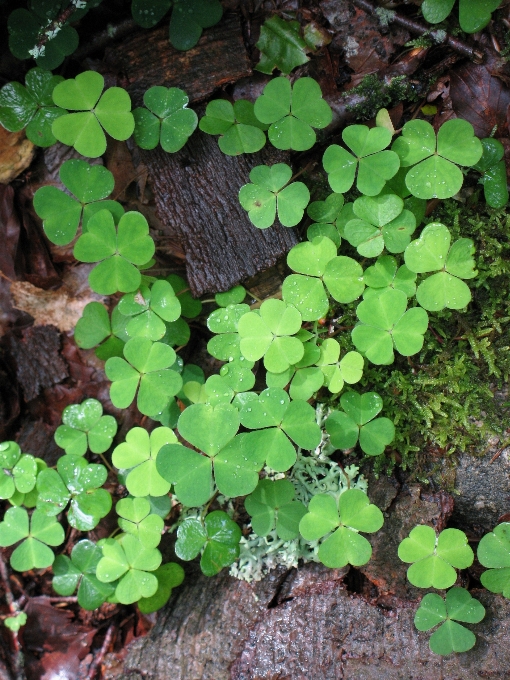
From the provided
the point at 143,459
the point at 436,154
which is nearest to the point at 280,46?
the point at 436,154

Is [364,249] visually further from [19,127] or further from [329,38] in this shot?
[19,127]

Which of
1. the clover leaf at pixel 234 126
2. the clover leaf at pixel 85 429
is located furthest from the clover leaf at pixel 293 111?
the clover leaf at pixel 85 429

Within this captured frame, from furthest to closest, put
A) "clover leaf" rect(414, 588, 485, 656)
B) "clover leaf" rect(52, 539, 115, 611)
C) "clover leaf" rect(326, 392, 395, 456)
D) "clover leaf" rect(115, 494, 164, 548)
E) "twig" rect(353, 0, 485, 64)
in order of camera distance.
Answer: "clover leaf" rect(52, 539, 115, 611) → "clover leaf" rect(115, 494, 164, 548) → "clover leaf" rect(326, 392, 395, 456) → "twig" rect(353, 0, 485, 64) → "clover leaf" rect(414, 588, 485, 656)

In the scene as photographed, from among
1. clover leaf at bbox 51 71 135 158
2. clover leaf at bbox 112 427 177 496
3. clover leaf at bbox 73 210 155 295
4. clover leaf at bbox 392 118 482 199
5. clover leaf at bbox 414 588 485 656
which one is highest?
clover leaf at bbox 51 71 135 158

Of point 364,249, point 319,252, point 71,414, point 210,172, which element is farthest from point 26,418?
point 364,249

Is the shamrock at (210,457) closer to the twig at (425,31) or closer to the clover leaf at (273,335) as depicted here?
the clover leaf at (273,335)

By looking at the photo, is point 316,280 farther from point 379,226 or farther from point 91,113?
point 91,113

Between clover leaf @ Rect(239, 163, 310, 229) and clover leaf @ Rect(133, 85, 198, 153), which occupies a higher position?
clover leaf @ Rect(133, 85, 198, 153)

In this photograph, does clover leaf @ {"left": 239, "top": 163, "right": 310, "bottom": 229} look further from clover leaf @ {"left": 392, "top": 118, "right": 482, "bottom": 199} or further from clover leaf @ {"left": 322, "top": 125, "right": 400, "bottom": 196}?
clover leaf @ {"left": 392, "top": 118, "right": 482, "bottom": 199}

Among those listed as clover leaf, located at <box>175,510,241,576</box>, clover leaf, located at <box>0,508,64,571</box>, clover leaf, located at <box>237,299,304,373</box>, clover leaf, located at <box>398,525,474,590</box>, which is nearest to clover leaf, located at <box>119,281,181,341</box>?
clover leaf, located at <box>237,299,304,373</box>
